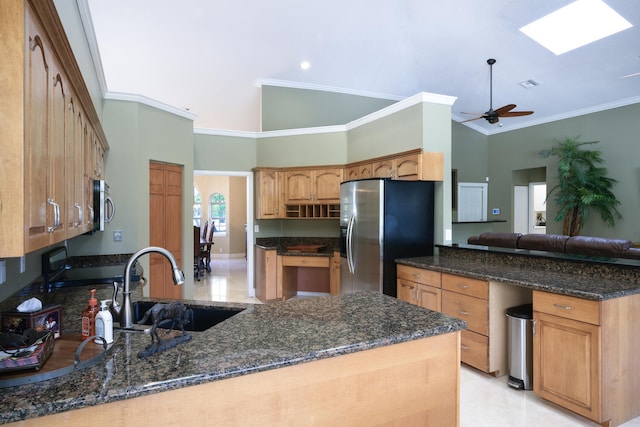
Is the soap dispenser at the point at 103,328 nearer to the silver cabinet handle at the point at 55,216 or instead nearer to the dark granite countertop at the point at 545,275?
the silver cabinet handle at the point at 55,216

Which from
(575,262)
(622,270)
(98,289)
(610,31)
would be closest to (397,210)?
(575,262)

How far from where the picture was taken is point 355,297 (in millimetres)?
2088

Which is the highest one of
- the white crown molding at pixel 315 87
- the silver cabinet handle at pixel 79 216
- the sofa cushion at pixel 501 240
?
the white crown molding at pixel 315 87

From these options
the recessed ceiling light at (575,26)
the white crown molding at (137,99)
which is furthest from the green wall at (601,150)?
the white crown molding at (137,99)

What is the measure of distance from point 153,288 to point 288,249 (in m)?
2.08

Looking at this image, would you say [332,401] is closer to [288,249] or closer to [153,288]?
[153,288]

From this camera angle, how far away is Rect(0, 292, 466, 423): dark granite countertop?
1015 millimetres

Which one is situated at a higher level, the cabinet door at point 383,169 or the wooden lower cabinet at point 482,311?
the cabinet door at point 383,169

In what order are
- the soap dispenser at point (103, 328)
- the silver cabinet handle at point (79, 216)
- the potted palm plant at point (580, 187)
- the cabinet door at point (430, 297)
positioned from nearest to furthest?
the soap dispenser at point (103, 328) < the silver cabinet handle at point (79, 216) < the cabinet door at point (430, 297) < the potted palm plant at point (580, 187)

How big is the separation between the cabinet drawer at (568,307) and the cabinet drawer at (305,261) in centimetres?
328

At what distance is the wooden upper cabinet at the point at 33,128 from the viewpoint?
91cm

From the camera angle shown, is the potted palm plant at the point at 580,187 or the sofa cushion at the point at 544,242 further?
the potted palm plant at the point at 580,187

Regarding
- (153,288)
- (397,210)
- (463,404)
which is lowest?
(463,404)

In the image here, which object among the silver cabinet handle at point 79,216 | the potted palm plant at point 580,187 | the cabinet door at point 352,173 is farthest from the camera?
the potted palm plant at point 580,187
